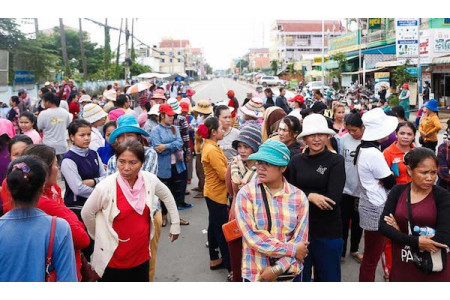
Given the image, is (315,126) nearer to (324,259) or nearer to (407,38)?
(324,259)

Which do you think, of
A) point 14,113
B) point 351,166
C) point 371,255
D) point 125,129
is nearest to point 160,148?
point 125,129

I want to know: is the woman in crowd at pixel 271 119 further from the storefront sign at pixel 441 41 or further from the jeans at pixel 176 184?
the storefront sign at pixel 441 41

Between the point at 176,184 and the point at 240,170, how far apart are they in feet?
10.3

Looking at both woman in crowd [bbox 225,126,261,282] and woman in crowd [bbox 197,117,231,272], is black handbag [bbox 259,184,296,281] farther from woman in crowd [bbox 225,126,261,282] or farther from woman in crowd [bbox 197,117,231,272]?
woman in crowd [bbox 197,117,231,272]

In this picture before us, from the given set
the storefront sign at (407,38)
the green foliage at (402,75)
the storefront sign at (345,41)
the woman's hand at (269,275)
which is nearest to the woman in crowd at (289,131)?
the woman's hand at (269,275)

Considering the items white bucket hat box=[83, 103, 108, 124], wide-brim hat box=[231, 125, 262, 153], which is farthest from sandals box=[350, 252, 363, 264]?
white bucket hat box=[83, 103, 108, 124]

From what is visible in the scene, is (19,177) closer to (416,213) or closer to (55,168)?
(55,168)

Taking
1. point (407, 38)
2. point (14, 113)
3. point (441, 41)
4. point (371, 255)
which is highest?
point (441, 41)

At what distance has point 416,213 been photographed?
2.87 metres

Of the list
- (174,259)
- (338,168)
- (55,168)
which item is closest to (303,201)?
(338,168)

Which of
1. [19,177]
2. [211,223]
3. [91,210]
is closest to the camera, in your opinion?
[19,177]

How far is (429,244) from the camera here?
9.09 feet

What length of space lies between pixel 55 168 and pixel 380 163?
8.89 ft

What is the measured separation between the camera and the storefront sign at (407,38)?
57.0 ft
